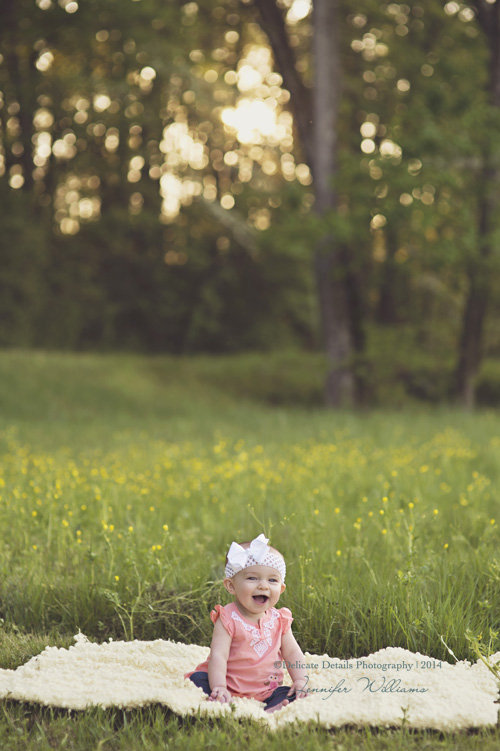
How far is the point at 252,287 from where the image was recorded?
92.7 feet

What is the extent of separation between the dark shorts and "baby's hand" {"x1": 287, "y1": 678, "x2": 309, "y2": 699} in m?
0.02

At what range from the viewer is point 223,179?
106 feet

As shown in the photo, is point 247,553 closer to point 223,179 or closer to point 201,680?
point 201,680

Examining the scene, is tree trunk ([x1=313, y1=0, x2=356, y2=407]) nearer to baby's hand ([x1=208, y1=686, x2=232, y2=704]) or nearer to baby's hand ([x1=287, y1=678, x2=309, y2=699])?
baby's hand ([x1=287, y1=678, x2=309, y2=699])

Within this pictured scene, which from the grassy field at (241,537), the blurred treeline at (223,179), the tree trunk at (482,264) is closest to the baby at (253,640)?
the grassy field at (241,537)

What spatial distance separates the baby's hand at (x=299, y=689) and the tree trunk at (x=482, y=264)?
Result: 12.2 m

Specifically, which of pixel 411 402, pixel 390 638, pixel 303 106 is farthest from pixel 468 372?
pixel 390 638

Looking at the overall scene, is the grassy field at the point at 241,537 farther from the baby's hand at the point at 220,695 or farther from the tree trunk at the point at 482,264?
the tree trunk at the point at 482,264

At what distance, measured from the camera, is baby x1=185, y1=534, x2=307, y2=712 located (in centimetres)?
313

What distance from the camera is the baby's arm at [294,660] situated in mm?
3215

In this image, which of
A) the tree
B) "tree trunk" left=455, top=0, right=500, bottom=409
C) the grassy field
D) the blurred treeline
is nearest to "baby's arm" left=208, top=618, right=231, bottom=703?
the grassy field

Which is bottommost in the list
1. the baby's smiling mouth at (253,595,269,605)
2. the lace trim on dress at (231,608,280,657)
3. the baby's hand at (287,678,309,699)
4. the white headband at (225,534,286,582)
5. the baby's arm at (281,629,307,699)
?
the baby's hand at (287,678,309,699)

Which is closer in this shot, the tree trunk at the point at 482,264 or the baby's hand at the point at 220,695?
the baby's hand at the point at 220,695

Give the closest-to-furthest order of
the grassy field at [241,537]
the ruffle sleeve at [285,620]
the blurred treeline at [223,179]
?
1. the grassy field at [241,537]
2. the ruffle sleeve at [285,620]
3. the blurred treeline at [223,179]
